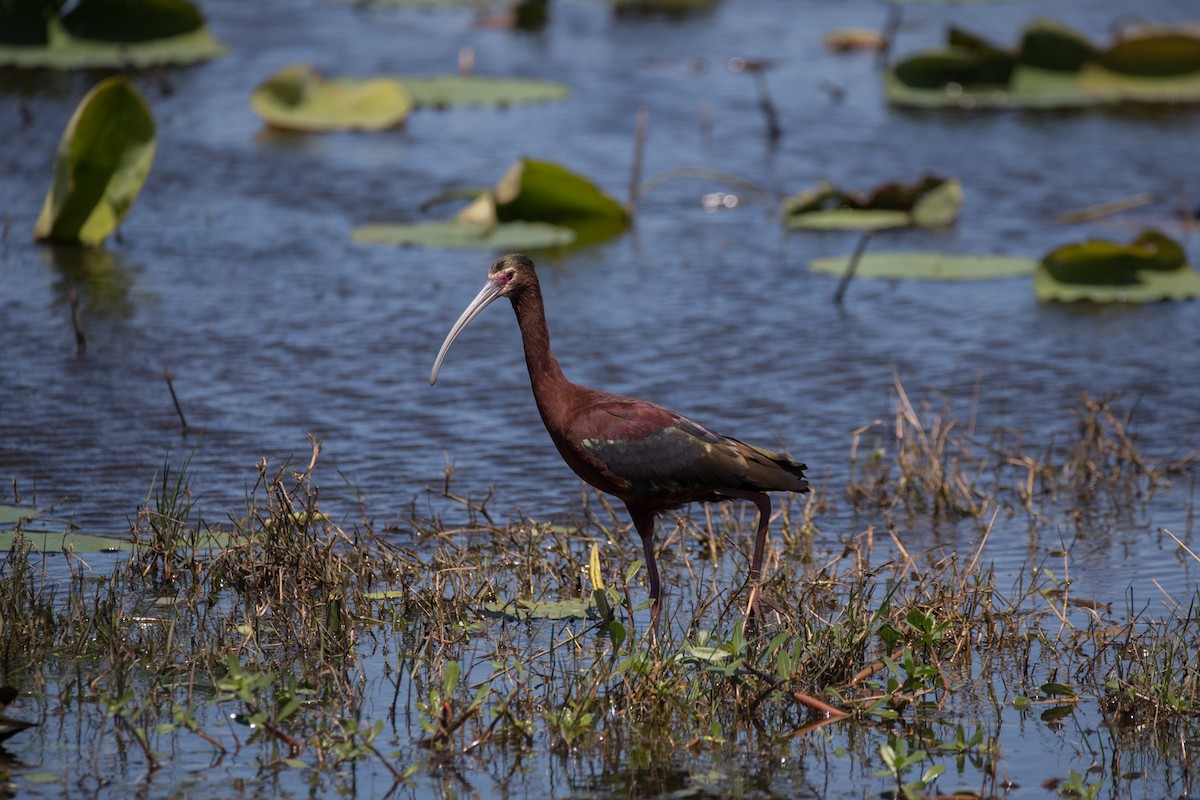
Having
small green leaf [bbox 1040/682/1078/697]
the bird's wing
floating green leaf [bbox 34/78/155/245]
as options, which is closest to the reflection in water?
floating green leaf [bbox 34/78/155/245]

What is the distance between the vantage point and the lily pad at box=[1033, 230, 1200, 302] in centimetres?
992

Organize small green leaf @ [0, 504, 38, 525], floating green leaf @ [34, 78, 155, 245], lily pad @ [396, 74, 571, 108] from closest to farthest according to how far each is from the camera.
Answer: small green leaf @ [0, 504, 38, 525] → floating green leaf @ [34, 78, 155, 245] → lily pad @ [396, 74, 571, 108]

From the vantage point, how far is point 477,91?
47.5 ft

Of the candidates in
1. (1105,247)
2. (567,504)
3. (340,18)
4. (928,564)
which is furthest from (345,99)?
(928,564)

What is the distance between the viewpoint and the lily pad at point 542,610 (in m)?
5.50

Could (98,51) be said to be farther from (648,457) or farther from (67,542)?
(648,457)

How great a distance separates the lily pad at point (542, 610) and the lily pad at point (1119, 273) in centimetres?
526

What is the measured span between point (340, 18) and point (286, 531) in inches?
532

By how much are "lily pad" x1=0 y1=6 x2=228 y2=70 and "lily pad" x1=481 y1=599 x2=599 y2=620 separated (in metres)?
10.6

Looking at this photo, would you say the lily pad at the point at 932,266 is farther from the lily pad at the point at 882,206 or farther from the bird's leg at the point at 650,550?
the bird's leg at the point at 650,550


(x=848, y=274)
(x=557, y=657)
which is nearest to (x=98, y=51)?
(x=848, y=274)

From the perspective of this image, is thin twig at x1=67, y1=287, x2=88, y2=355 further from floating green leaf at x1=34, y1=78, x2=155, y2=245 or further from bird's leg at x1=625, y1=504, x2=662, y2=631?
bird's leg at x1=625, y1=504, x2=662, y2=631

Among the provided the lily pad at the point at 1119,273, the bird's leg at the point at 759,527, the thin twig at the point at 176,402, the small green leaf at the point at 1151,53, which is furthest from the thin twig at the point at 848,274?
the small green leaf at the point at 1151,53

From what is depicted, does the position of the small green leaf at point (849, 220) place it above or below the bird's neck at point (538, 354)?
below
